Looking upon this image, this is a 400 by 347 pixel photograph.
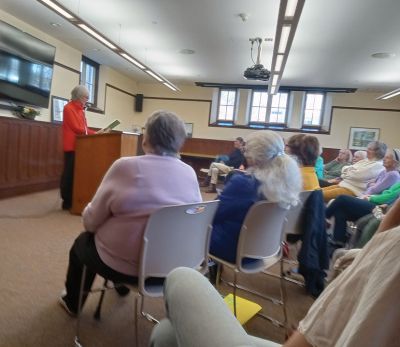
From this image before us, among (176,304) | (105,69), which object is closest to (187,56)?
(105,69)

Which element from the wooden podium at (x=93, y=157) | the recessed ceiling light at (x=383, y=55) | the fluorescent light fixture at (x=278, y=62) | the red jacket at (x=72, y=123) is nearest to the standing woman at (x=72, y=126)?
the red jacket at (x=72, y=123)

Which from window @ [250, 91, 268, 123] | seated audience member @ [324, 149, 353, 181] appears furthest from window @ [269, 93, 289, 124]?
seated audience member @ [324, 149, 353, 181]

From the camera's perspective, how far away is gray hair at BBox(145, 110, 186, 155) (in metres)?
1.50

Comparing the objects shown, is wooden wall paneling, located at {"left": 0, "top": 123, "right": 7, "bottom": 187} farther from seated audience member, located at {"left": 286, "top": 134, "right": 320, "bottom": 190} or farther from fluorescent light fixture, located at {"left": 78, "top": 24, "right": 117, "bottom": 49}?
seated audience member, located at {"left": 286, "top": 134, "right": 320, "bottom": 190}

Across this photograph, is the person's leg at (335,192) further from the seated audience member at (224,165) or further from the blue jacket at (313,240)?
the seated audience member at (224,165)

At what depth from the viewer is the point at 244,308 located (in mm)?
2012

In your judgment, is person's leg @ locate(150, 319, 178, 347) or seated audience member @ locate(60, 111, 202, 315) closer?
person's leg @ locate(150, 319, 178, 347)

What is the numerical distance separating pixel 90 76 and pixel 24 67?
2.75 meters

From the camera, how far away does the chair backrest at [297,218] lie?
212 centimetres

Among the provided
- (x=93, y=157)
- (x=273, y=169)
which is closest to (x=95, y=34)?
(x=93, y=157)

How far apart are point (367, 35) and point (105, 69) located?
6159 mm

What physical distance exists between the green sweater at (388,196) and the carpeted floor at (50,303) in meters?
1.27

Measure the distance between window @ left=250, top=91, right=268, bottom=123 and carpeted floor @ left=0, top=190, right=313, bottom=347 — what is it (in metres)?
7.31

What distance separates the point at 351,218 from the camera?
121 inches
